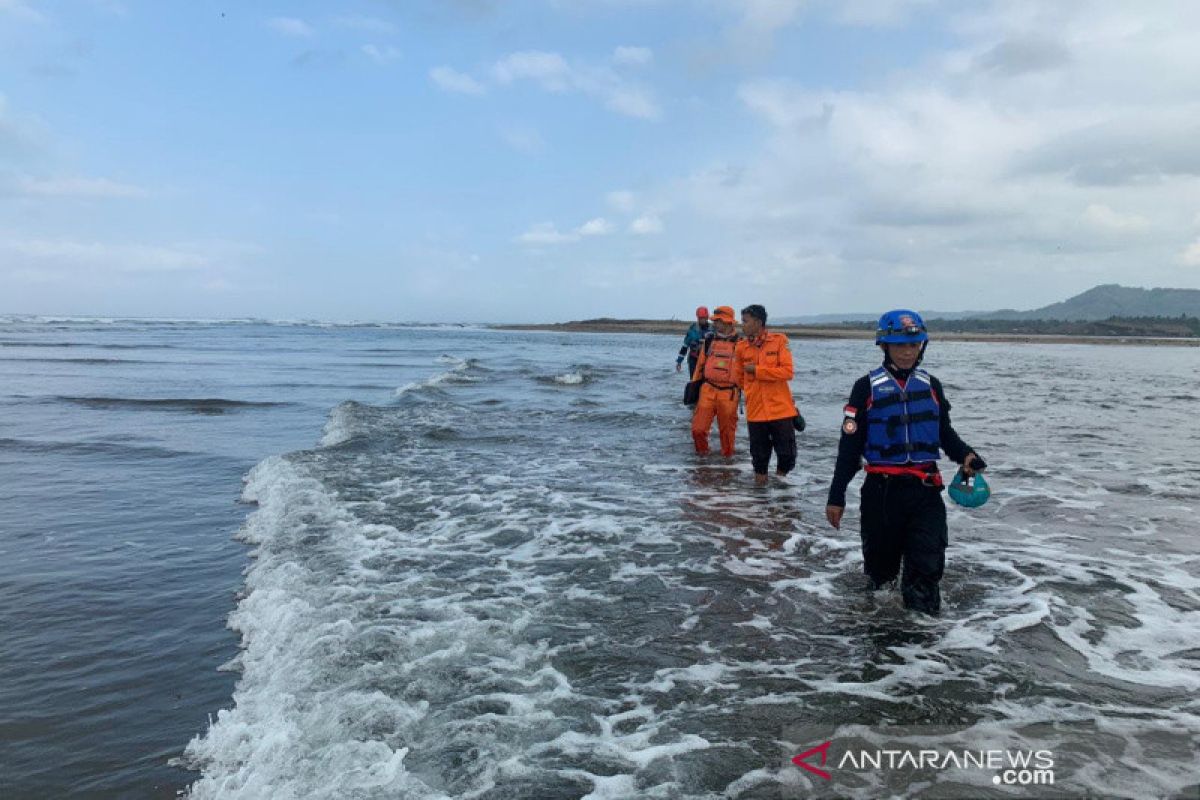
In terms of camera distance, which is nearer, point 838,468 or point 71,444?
point 838,468

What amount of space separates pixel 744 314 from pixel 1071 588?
15.0 ft

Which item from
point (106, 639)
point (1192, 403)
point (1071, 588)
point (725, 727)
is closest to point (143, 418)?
point (106, 639)

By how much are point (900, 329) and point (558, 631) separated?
3.07 m

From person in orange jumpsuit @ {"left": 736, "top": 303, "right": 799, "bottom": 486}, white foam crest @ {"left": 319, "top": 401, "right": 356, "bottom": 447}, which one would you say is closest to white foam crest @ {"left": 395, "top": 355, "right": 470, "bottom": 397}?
white foam crest @ {"left": 319, "top": 401, "right": 356, "bottom": 447}

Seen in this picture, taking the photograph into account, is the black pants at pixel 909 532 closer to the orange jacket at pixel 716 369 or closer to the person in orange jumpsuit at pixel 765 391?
the person in orange jumpsuit at pixel 765 391

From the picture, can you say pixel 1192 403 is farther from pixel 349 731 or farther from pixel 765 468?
pixel 349 731

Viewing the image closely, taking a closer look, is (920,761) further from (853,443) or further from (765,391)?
(765,391)

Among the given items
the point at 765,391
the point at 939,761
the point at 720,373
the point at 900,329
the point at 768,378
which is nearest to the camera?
the point at 939,761

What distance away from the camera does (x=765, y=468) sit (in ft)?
31.0

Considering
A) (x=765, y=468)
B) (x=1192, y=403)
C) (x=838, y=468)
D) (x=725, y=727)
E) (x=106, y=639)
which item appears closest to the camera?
(x=725, y=727)

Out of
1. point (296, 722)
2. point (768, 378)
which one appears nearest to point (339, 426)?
point (768, 378)

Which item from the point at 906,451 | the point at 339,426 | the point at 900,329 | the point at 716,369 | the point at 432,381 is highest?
the point at 900,329

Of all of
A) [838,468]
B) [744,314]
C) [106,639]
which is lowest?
[106,639]

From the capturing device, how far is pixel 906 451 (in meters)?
4.77
